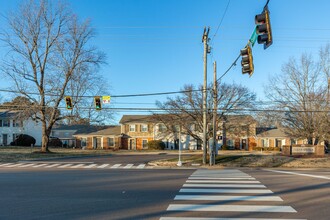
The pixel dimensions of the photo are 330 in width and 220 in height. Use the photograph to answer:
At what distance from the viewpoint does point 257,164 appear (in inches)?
1156

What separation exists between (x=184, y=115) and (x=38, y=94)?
16965mm

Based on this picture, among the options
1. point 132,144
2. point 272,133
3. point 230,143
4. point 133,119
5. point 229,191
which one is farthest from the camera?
point 133,119

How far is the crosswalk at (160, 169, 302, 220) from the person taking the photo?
318 inches

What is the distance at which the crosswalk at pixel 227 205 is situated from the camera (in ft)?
26.5

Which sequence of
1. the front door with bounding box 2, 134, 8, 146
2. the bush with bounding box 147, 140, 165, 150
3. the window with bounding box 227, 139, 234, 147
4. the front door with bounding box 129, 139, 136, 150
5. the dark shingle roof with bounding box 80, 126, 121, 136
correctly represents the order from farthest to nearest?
the front door with bounding box 2, 134, 8, 146 < the dark shingle roof with bounding box 80, 126, 121, 136 < the front door with bounding box 129, 139, 136, 150 < the window with bounding box 227, 139, 234, 147 < the bush with bounding box 147, 140, 165, 150

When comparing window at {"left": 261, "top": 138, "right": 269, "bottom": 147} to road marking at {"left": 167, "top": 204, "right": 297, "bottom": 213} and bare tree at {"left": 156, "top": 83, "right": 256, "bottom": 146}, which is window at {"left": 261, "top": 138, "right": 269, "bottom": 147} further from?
road marking at {"left": 167, "top": 204, "right": 297, "bottom": 213}

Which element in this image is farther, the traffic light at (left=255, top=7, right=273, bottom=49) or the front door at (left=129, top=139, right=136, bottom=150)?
the front door at (left=129, top=139, right=136, bottom=150)

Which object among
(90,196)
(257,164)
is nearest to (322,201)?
(90,196)

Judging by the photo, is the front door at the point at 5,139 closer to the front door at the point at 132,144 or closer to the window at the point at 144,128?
the front door at the point at 132,144

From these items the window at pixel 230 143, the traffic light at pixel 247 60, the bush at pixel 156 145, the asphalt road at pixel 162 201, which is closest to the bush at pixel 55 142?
the bush at pixel 156 145

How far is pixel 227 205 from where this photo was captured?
367 inches

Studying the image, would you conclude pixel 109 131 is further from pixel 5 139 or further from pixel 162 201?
pixel 162 201

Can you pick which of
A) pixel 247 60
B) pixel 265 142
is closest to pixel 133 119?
pixel 265 142

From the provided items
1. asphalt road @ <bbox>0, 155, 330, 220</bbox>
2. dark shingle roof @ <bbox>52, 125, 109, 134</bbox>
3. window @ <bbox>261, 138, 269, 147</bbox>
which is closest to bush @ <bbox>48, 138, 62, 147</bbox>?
dark shingle roof @ <bbox>52, 125, 109, 134</bbox>
